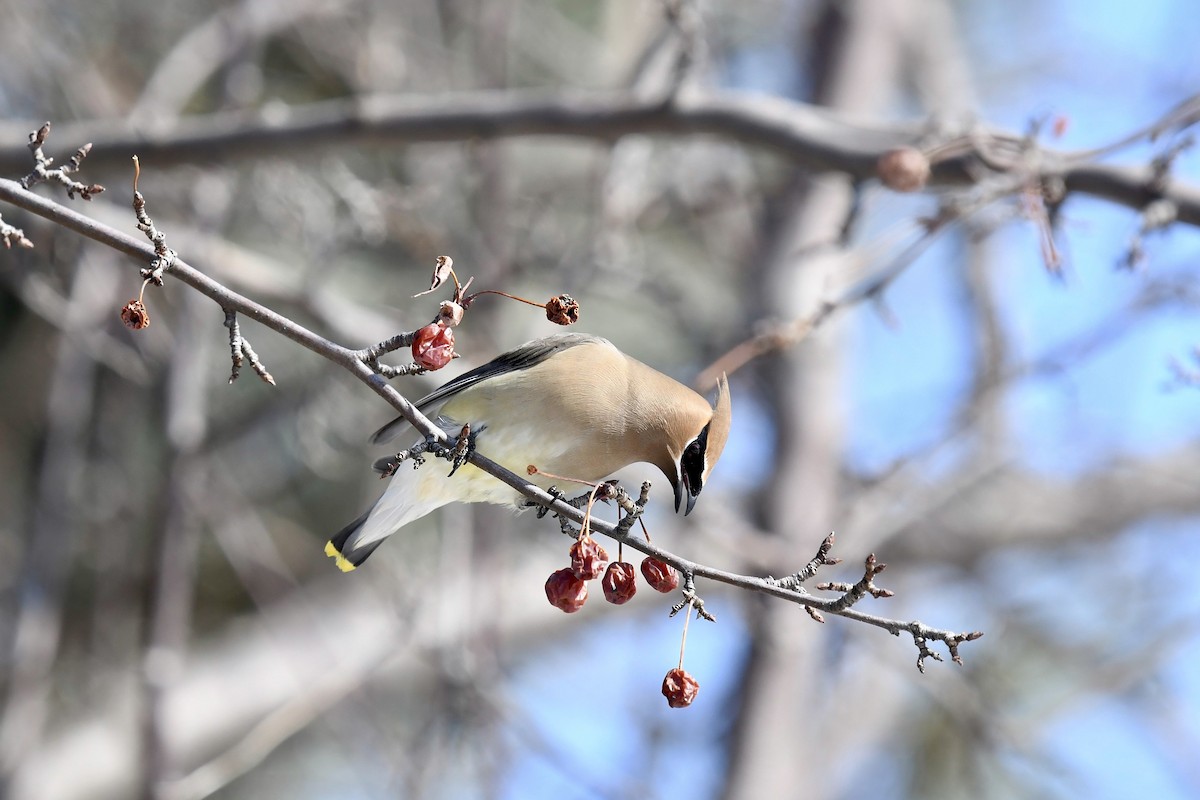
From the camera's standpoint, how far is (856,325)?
7.37 m

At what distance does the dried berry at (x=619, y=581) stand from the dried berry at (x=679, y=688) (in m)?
0.18

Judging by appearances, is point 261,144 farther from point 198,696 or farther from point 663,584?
point 198,696

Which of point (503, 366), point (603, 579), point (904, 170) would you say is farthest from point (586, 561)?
point (904, 170)

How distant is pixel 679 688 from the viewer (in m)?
2.40

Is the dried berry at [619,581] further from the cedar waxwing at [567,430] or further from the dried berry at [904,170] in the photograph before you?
the dried berry at [904,170]

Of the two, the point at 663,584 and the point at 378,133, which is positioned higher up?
the point at 378,133

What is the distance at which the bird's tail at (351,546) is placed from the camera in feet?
11.2

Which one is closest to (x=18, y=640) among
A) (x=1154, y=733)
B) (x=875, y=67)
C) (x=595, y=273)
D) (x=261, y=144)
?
(x=261, y=144)

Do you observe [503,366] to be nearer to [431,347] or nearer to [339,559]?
[339,559]

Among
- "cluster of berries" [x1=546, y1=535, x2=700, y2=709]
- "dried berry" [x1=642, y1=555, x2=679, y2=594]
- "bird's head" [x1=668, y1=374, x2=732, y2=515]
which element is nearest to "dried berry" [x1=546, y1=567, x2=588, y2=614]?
"cluster of berries" [x1=546, y1=535, x2=700, y2=709]

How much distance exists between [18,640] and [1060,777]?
441cm

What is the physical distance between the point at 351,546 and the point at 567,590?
44.1 inches

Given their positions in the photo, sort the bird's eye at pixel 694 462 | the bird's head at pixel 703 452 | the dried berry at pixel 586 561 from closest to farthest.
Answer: the dried berry at pixel 586 561
the bird's head at pixel 703 452
the bird's eye at pixel 694 462

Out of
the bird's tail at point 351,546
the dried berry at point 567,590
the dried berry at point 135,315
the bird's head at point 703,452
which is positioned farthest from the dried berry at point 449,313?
the bird's tail at point 351,546
